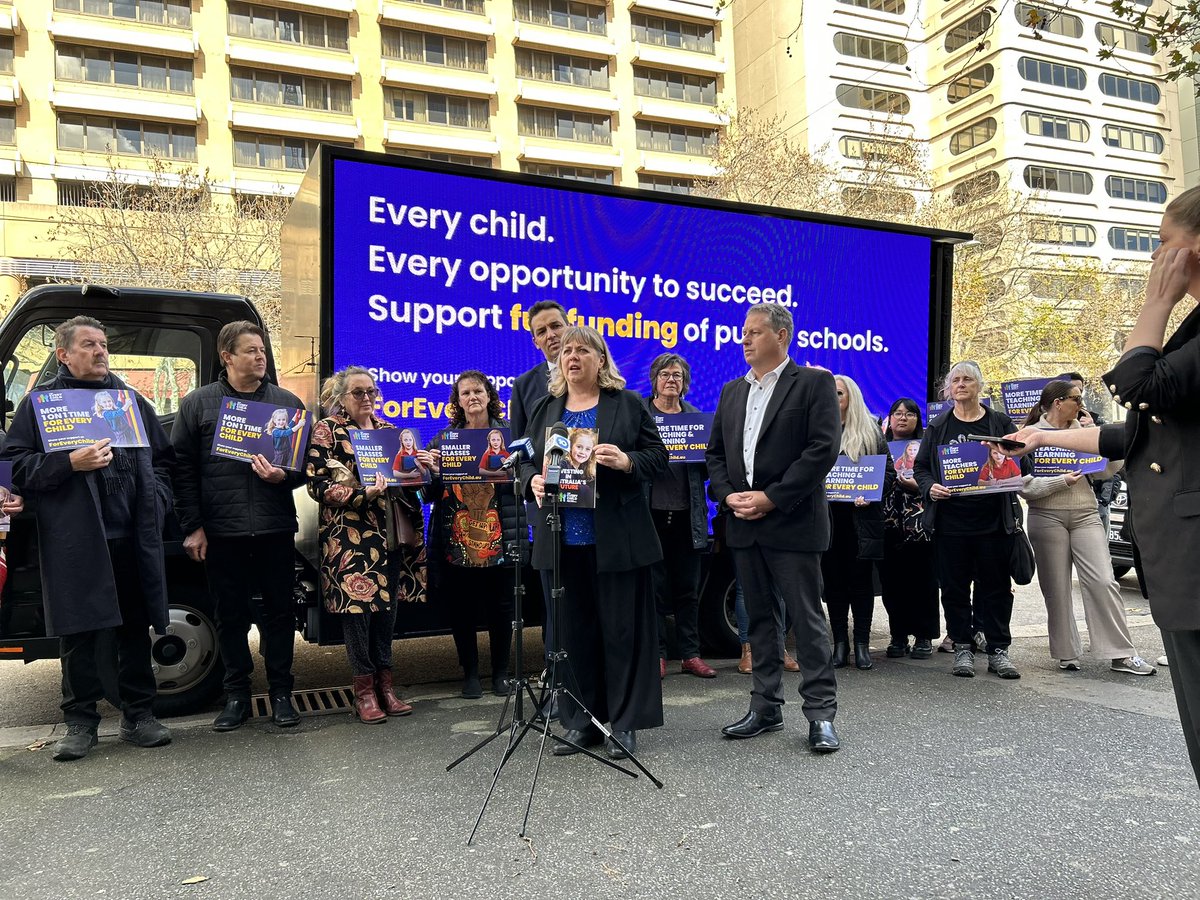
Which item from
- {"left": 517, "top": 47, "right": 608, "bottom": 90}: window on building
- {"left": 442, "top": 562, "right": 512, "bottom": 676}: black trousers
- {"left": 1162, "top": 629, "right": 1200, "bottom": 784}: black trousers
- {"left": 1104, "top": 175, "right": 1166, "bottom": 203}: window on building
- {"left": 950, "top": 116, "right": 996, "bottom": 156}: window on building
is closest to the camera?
{"left": 1162, "top": 629, "right": 1200, "bottom": 784}: black trousers

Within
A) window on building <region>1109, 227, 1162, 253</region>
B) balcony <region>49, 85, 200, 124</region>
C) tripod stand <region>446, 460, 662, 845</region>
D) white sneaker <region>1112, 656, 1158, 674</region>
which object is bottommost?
white sneaker <region>1112, 656, 1158, 674</region>

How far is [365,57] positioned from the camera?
4597cm

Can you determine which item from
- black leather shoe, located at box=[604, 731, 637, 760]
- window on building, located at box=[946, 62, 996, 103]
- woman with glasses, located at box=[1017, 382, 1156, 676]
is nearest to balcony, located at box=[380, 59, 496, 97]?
window on building, located at box=[946, 62, 996, 103]

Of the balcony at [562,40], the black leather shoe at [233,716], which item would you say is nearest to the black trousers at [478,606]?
the black leather shoe at [233,716]

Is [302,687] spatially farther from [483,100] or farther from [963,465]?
[483,100]

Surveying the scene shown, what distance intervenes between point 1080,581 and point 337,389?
5.10m

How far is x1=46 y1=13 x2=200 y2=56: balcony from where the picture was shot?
40.2 m

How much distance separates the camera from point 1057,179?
169ft

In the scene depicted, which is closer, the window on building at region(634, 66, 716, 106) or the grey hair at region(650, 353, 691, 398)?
the grey hair at region(650, 353, 691, 398)

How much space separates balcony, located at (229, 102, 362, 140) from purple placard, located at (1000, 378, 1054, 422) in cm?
4249

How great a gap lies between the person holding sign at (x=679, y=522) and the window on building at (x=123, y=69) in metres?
44.7

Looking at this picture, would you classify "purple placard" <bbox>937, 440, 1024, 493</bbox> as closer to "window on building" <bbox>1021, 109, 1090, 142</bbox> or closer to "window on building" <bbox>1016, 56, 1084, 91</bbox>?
"window on building" <bbox>1021, 109, 1090, 142</bbox>

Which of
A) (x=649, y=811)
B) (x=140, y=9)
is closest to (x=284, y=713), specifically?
(x=649, y=811)

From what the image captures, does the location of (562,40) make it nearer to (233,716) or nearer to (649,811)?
(233,716)
